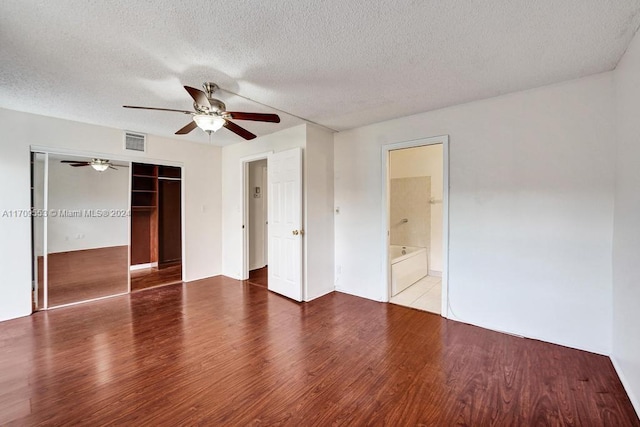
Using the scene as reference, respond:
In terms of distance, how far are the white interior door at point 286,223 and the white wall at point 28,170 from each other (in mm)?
1568

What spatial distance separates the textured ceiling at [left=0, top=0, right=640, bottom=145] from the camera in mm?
1559

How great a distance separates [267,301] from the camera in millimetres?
3697

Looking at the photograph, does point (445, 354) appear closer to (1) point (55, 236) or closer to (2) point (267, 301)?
(2) point (267, 301)

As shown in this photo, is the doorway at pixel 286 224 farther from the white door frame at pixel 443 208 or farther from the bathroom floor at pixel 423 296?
the bathroom floor at pixel 423 296

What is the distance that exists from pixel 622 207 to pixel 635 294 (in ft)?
2.20

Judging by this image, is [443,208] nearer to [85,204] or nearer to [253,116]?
[253,116]

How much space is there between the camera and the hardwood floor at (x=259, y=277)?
14.9 feet

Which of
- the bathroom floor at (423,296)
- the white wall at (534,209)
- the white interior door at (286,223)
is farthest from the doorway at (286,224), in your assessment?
the white wall at (534,209)

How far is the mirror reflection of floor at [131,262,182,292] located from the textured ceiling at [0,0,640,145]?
9.03 ft

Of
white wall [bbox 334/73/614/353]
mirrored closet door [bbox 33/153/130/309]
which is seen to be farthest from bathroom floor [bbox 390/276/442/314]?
mirrored closet door [bbox 33/153/130/309]

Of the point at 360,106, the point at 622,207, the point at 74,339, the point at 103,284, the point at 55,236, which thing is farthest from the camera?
the point at 103,284

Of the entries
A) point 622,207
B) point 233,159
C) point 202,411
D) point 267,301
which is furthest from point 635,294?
point 233,159

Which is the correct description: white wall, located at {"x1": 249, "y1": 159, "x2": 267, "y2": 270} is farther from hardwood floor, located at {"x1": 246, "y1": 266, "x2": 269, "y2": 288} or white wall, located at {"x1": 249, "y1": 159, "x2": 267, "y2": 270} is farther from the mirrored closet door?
the mirrored closet door

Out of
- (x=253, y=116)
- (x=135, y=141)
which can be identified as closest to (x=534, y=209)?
(x=253, y=116)
